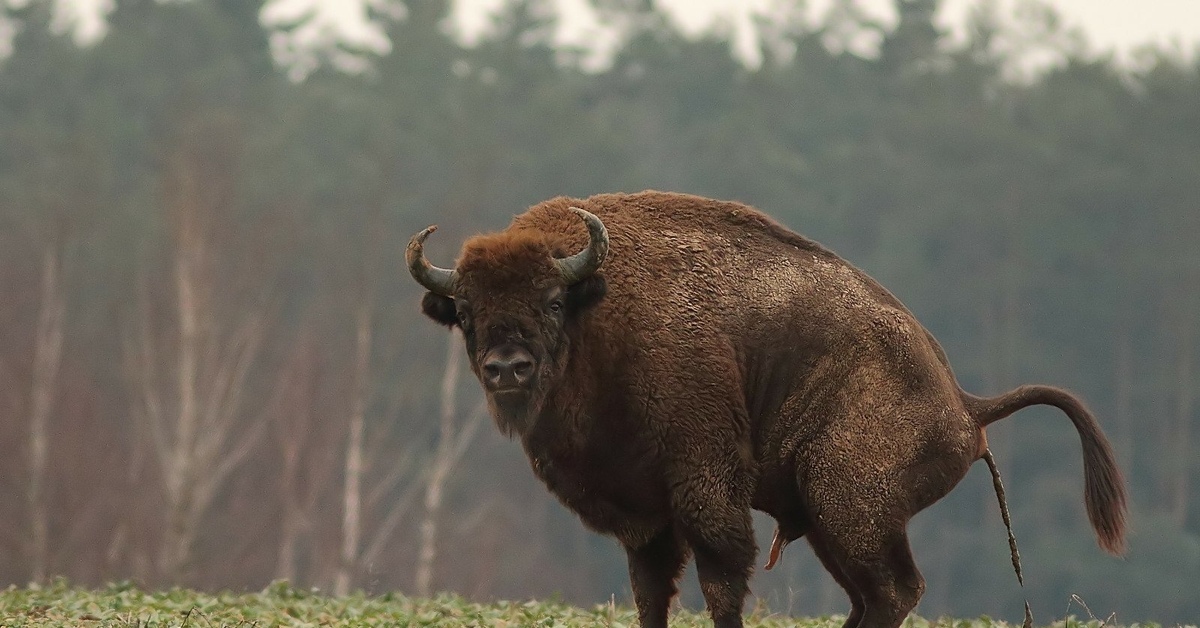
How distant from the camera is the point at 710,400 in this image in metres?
10.7

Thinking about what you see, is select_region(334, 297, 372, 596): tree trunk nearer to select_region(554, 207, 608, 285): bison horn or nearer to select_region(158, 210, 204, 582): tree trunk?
select_region(158, 210, 204, 582): tree trunk

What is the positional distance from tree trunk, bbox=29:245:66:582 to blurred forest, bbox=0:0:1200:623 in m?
0.16

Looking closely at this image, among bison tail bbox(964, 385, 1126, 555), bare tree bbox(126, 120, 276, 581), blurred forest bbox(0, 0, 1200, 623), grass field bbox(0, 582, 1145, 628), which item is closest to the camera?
bison tail bbox(964, 385, 1126, 555)

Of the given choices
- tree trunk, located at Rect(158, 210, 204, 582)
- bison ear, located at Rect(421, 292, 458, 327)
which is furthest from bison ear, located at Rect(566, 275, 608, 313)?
tree trunk, located at Rect(158, 210, 204, 582)

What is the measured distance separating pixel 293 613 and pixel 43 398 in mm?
31514

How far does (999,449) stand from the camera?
62.6m

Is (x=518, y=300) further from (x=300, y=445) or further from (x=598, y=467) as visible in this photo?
(x=300, y=445)

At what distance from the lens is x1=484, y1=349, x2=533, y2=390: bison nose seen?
33.0 feet

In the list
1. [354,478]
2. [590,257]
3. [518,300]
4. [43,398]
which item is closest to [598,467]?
[518,300]

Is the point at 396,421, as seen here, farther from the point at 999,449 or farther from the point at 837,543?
the point at 837,543

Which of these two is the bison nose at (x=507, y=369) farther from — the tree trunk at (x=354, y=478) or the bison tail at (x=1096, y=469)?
the tree trunk at (x=354, y=478)

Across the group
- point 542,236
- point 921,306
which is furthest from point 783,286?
point 921,306

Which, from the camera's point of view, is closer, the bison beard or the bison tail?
the bison beard

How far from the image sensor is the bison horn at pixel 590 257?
10.5 m
